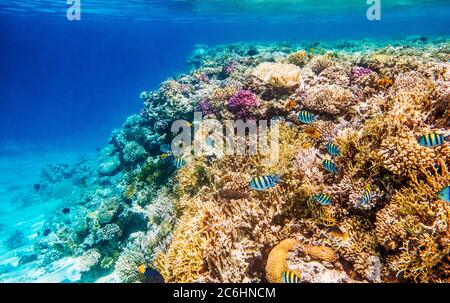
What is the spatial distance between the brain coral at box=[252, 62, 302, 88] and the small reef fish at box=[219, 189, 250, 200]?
3.49 metres

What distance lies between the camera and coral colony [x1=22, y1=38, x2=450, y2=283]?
381cm

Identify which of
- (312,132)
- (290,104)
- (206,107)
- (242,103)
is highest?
(206,107)

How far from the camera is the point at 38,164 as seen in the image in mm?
29625

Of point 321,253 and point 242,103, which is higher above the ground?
point 242,103

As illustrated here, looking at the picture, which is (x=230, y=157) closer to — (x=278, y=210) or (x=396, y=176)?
(x=278, y=210)

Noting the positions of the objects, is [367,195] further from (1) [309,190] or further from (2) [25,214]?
(2) [25,214]

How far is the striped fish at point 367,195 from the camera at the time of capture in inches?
158

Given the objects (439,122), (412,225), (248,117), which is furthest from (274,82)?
(412,225)

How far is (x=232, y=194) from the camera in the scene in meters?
5.36

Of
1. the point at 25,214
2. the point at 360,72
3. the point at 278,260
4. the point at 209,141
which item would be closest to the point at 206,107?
the point at 209,141

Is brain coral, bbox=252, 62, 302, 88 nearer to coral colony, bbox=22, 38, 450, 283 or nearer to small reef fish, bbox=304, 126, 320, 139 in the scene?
coral colony, bbox=22, 38, 450, 283

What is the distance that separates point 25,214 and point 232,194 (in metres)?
17.5

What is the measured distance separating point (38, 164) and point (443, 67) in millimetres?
34228
